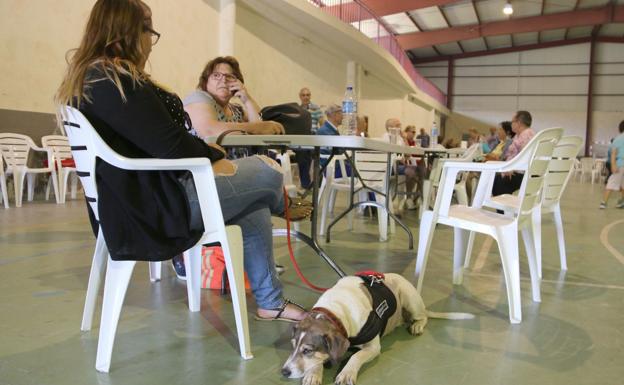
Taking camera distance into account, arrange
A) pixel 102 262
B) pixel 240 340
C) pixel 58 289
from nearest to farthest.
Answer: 1. pixel 240 340
2. pixel 102 262
3. pixel 58 289

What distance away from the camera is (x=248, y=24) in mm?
8852

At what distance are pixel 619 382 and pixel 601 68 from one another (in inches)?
841

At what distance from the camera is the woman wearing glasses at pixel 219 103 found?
7.27 feet

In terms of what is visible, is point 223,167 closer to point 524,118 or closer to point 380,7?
point 524,118

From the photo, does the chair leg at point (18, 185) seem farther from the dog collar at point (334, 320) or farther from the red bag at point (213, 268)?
the dog collar at point (334, 320)

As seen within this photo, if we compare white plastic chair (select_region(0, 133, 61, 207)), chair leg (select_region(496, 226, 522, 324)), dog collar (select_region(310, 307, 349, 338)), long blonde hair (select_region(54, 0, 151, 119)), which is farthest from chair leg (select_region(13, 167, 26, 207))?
chair leg (select_region(496, 226, 522, 324))

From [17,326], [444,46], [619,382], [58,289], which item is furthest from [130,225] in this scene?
[444,46]

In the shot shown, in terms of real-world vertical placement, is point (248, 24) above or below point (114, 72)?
above

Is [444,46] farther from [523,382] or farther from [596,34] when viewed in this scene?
[523,382]

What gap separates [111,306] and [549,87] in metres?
21.5

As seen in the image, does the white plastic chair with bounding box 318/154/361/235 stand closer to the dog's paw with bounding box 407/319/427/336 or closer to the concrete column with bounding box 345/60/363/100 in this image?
the dog's paw with bounding box 407/319/427/336

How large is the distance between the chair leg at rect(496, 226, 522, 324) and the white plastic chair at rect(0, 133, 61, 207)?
4.92m

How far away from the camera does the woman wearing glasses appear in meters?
2.22

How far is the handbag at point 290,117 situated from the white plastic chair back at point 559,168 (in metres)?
1.30
